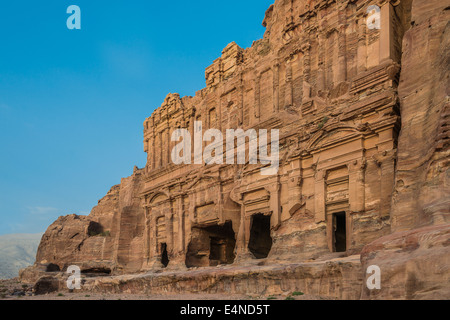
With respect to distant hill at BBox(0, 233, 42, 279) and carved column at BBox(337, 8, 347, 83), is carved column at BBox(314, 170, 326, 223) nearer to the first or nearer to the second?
carved column at BBox(337, 8, 347, 83)

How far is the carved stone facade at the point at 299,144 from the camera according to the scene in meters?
15.2

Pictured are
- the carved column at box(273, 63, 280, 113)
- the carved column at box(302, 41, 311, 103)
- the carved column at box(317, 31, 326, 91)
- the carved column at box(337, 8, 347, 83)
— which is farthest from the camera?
the carved column at box(273, 63, 280, 113)

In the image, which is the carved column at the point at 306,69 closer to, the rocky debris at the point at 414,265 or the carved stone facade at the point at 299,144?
the carved stone facade at the point at 299,144

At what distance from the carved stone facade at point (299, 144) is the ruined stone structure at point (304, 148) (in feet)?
0.17

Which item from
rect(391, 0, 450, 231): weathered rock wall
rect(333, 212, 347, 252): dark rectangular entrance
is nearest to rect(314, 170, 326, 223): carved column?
rect(333, 212, 347, 252): dark rectangular entrance

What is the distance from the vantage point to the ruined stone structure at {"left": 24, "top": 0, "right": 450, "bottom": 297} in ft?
46.9

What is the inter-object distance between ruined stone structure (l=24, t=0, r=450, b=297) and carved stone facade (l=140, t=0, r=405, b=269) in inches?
2.1

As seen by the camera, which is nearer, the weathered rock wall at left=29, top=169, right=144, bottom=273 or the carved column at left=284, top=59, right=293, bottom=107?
the carved column at left=284, top=59, right=293, bottom=107

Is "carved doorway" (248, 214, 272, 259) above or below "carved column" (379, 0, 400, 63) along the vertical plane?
below

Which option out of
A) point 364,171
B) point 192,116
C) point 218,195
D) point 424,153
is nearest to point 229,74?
point 192,116

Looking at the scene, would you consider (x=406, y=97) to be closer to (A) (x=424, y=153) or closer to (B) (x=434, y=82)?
(B) (x=434, y=82)

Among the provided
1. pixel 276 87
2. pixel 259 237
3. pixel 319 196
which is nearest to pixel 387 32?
pixel 276 87

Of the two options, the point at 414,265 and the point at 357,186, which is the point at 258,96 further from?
the point at 414,265

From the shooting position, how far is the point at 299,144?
18000mm
